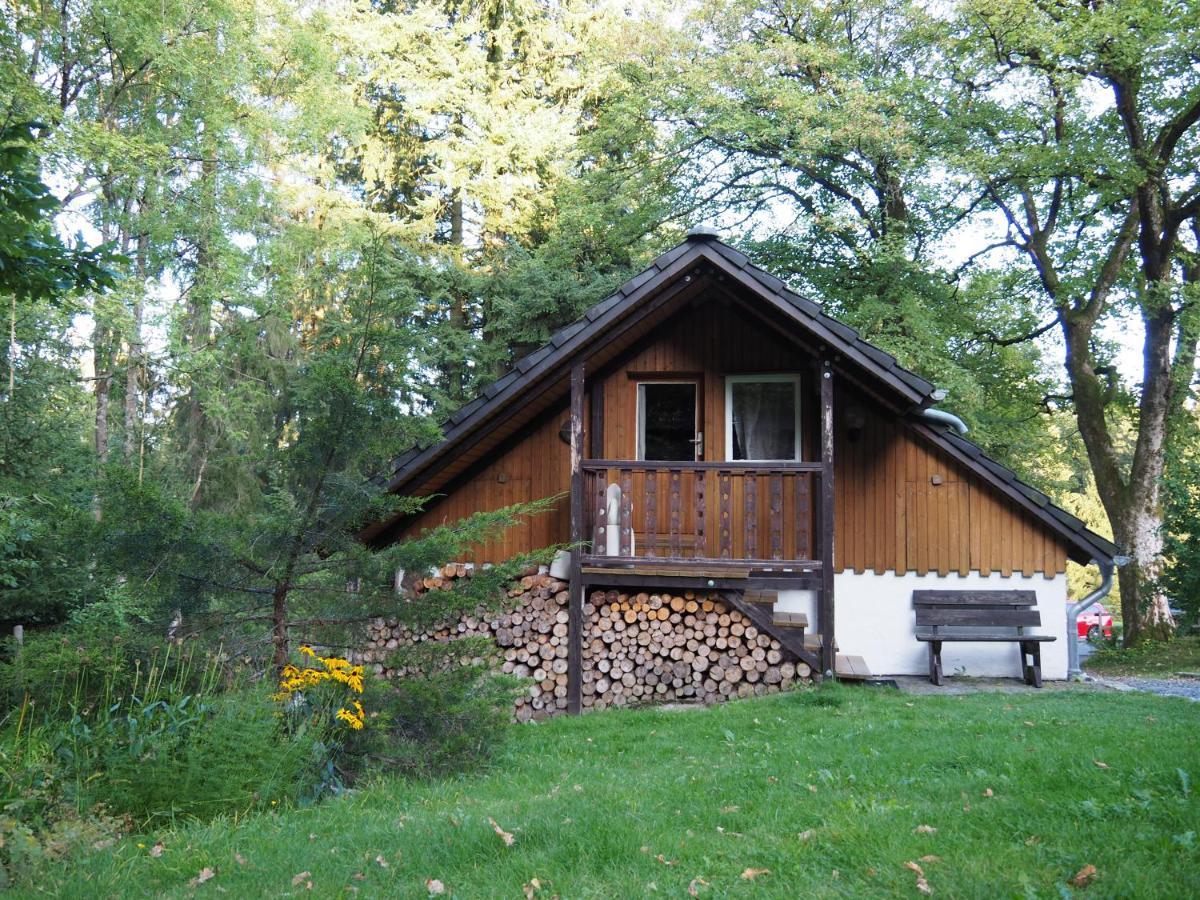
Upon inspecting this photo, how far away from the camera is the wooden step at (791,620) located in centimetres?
981

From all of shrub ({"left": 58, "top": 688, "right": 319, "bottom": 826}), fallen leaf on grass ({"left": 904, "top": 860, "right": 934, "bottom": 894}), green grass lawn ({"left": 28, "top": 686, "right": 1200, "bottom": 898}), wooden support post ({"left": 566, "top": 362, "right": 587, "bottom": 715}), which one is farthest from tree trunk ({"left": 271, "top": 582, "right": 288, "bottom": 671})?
fallen leaf on grass ({"left": 904, "top": 860, "right": 934, "bottom": 894})

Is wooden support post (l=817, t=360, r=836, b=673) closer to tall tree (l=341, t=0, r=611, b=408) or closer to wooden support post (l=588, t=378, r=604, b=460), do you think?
wooden support post (l=588, t=378, r=604, b=460)

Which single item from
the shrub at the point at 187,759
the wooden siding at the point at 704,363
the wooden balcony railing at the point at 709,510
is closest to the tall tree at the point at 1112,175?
the wooden siding at the point at 704,363

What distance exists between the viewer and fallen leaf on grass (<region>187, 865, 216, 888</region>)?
411 cm

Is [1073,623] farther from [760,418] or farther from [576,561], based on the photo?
[576,561]

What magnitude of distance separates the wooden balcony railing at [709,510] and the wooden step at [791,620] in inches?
25.4

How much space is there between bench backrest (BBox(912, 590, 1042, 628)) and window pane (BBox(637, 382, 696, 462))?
10.9 ft

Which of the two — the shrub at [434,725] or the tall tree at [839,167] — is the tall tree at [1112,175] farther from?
the shrub at [434,725]

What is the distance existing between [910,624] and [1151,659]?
20.0 feet

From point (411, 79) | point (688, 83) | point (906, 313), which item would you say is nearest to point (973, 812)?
point (906, 313)

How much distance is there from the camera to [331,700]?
6227 mm

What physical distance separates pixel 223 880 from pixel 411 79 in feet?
72.5

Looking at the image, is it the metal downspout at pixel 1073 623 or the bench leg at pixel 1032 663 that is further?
the metal downspout at pixel 1073 623

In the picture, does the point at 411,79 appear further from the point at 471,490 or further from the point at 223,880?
the point at 223,880
